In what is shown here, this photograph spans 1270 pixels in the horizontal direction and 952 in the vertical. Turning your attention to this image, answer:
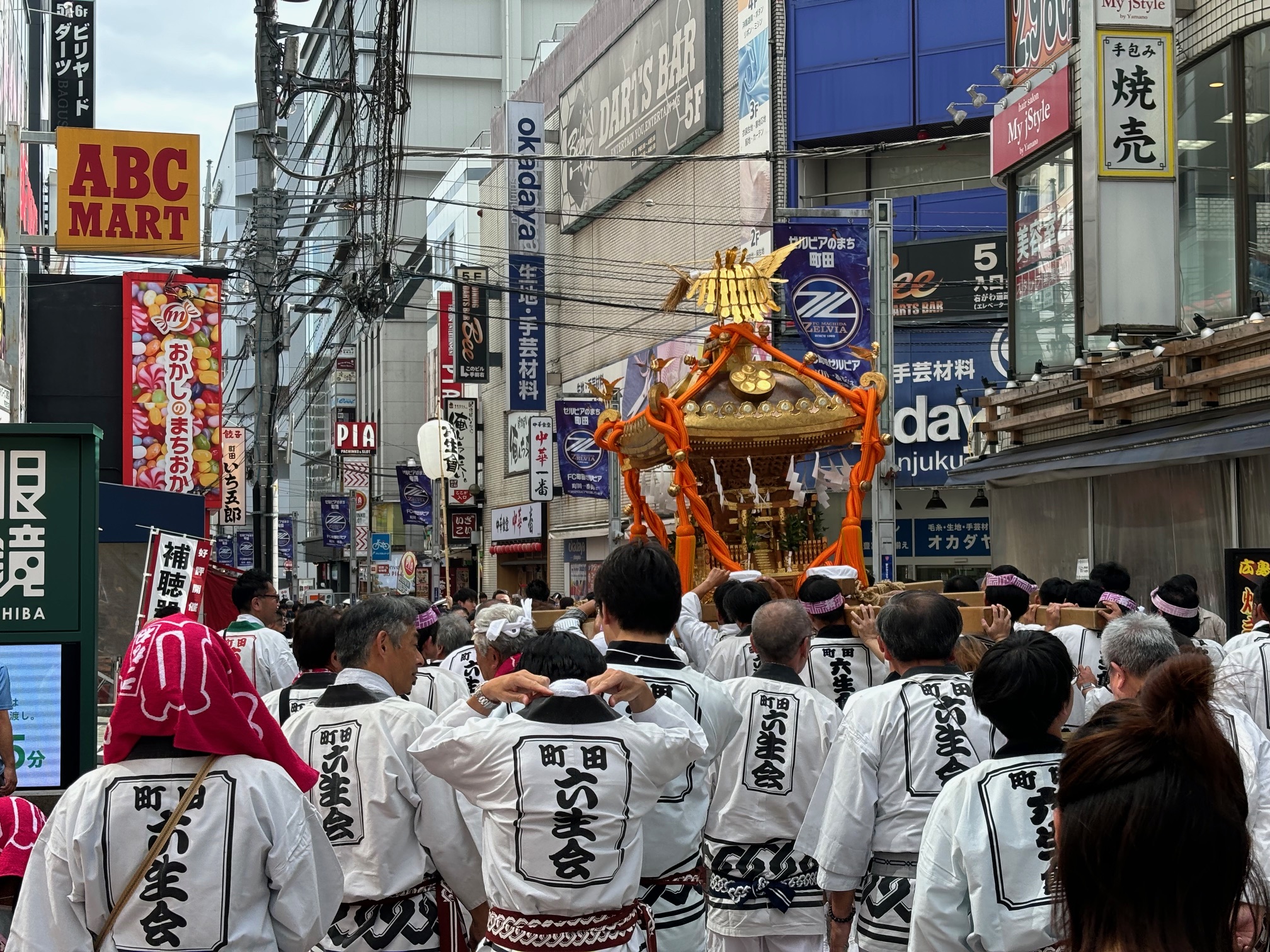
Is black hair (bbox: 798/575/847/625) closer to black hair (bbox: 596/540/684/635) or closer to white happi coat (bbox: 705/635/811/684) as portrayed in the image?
white happi coat (bbox: 705/635/811/684)

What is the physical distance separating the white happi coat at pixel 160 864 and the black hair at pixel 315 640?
2.46 metres

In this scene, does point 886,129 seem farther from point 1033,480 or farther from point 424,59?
point 424,59

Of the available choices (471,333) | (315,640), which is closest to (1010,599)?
(315,640)

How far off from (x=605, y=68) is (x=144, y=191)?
1854cm

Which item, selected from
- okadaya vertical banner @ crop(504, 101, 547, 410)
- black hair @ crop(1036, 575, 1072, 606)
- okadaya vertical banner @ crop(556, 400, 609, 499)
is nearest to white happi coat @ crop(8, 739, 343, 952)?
black hair @ crop(1036, 575, 1072, 606)

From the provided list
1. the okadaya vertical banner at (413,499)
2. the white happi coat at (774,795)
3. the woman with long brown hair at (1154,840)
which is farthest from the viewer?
the okadaya vertical banner at (413,499)

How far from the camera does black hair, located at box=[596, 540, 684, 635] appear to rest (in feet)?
16.5

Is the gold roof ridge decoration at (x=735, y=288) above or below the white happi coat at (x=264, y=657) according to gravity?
above

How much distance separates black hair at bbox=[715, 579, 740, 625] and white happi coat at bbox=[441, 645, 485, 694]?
148cm

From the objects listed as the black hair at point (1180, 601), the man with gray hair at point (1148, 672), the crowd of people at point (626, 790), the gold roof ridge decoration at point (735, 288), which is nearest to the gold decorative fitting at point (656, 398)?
the gold roof ridge decoration at point (735, 288)

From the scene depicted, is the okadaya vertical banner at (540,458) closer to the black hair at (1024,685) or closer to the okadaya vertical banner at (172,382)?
the okadaya vertical banner at (172,382)

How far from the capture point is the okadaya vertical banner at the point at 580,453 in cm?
3039

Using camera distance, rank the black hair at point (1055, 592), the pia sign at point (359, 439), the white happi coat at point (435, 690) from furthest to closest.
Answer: the pia sign at point (359, 439) < the black hair at point (1055, 592) < the white happi coat at point (435, 690)

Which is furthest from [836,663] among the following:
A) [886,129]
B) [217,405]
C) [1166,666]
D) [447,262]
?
[447,262]
